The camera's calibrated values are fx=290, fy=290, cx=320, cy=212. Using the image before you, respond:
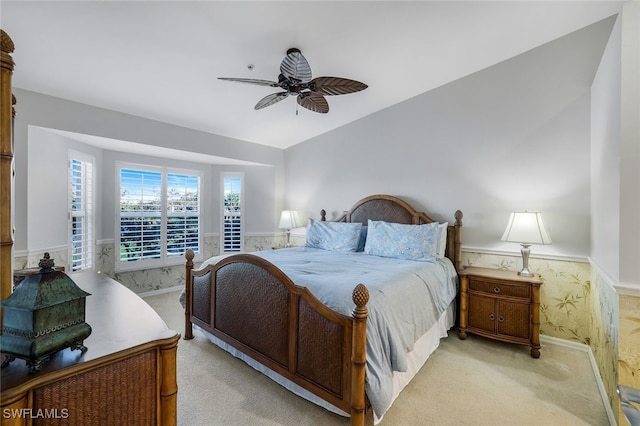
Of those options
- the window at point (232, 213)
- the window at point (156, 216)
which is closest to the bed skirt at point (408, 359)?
the window at point (156, 216)

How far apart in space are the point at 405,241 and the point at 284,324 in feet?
5.87

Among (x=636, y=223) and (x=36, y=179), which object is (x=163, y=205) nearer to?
(x=36, y=179)

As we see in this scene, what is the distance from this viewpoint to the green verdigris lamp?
852mm

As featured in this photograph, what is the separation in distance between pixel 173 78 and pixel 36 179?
177 centimetres

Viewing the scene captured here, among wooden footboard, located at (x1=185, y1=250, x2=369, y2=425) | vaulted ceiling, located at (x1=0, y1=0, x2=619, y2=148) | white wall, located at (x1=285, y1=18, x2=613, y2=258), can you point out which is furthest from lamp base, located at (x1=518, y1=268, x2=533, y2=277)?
vaulted ceiling, located at (x1=0, y1=0, x2=619, y2=148)

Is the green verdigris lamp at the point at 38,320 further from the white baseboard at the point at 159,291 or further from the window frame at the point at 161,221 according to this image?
the white baseboard at the point at 159,291

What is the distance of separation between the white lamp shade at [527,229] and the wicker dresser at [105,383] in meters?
3.05

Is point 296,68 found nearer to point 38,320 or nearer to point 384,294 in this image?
point 384,294

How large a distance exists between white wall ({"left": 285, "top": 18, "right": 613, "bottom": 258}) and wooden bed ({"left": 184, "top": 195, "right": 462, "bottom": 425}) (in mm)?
2233

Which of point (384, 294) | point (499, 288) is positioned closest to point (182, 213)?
point (384, 294)

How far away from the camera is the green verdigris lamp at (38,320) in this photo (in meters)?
0.85

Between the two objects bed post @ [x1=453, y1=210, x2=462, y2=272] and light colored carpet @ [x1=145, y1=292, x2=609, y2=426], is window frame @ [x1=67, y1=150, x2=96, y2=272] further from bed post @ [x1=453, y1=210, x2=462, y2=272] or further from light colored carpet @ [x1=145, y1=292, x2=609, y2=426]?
bed post @ [x1=453, y1=210, x2=462, y2=272]

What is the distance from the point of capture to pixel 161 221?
4715 mm

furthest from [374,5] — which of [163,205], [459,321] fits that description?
[163,205]
